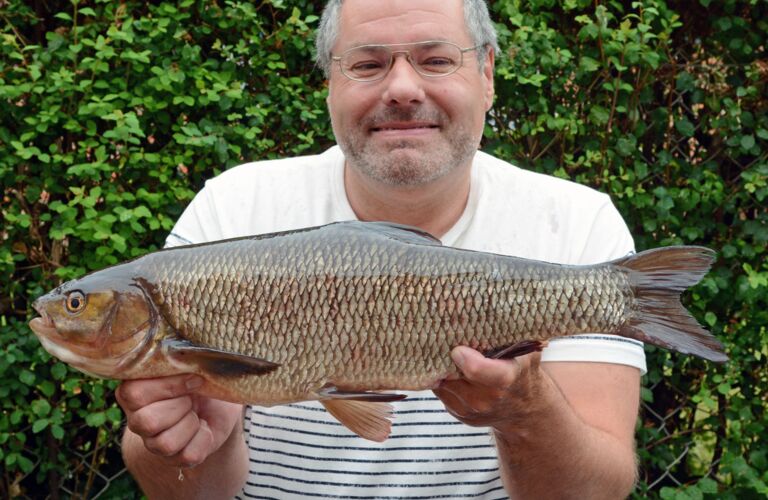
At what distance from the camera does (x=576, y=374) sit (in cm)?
294

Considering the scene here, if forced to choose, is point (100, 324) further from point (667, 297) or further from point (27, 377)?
point (27, 377)

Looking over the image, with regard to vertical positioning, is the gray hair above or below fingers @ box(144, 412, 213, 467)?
above

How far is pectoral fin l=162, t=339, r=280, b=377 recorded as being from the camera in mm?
2174

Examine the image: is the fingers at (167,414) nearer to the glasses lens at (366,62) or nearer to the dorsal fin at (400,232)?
the dorsal fin at (400,232)

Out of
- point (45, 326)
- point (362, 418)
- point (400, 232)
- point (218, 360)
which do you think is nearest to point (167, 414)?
point (218, 360)

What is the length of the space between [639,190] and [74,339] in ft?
8.97

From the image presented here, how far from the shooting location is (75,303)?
2.24m

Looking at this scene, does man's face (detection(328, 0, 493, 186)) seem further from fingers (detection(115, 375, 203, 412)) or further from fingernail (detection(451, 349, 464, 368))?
fingers (detection(115, 375, 203, 412))

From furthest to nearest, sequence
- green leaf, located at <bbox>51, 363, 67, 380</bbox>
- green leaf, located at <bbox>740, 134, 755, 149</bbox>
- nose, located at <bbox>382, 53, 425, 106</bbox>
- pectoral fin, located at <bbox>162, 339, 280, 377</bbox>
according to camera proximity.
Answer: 1. green leaf, located at <bbox>740, 134, 755, 149</bbox>
2. green leaf, located at <bbox>51, 363, 67, 380</bbox>
3. nose, located at <bbox>382, 53, 425, 106</bbox>
4. pectoral fin, located at <bbox>162, 339, 280, 377</bbox>

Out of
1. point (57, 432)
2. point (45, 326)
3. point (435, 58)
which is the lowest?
point (57, 432)

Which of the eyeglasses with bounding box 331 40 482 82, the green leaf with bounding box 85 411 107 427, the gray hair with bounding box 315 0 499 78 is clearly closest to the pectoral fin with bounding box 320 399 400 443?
the eyeglasses with bounding box 331 40 482 82

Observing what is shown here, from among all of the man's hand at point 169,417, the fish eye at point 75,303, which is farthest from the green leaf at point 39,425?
the fish eye at point 75,303

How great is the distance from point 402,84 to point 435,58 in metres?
0.15

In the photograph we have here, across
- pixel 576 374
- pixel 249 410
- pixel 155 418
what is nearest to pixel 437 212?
pixel 576 374
